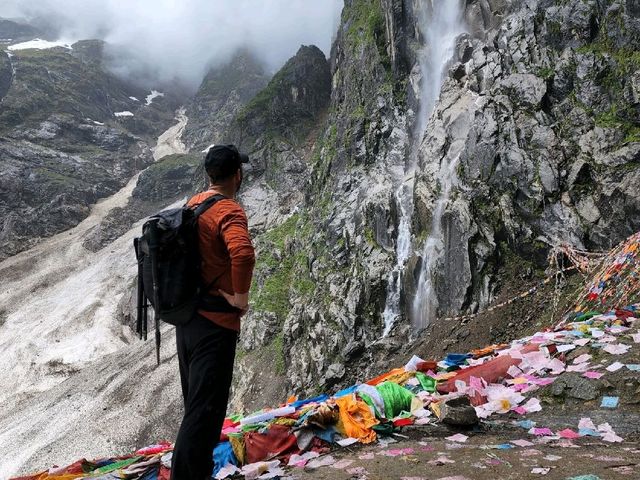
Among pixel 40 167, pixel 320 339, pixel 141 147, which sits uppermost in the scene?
pixel 141 147

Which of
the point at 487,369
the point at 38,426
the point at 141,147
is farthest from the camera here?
the point at 141,147

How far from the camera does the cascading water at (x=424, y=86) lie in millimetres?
25656

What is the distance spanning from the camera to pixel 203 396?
13.7 ft

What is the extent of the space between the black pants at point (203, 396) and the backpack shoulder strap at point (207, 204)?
89cm

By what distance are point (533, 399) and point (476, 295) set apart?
12408 millimetres

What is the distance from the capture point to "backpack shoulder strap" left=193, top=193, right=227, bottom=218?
4391mm

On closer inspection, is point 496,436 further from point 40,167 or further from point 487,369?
point 40,167

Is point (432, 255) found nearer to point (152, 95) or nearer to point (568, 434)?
point (568, 434)

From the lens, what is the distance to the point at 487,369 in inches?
309

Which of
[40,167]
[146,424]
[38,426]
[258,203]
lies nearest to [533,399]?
[146,424]

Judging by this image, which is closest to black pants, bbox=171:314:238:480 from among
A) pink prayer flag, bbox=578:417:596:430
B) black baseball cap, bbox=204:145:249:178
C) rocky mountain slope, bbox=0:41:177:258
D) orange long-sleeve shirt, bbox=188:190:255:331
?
orange long-sleeve shirt, bbox=188:190:255:331

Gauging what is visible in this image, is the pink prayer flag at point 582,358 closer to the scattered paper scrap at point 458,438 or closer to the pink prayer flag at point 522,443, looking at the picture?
the pink prayer flag at point 522,443

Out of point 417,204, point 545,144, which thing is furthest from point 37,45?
point 545,144

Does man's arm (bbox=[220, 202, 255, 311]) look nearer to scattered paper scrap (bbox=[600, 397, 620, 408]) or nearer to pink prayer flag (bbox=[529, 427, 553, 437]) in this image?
pink prayer flag (bbox=[529, 427, 553, 437])
